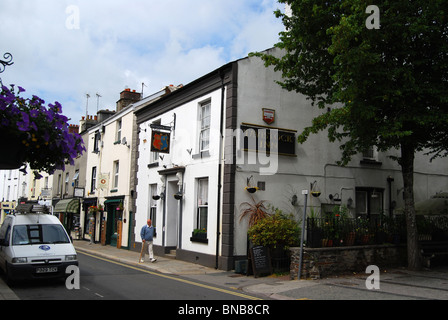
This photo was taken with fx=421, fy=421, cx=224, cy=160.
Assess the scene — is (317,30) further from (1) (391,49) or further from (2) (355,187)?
(2) (355,187)

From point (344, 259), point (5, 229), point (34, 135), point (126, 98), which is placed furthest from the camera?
point (126, 98)

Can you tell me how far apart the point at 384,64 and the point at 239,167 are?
5964 mm

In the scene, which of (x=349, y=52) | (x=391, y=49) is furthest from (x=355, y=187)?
(x=349, y=52)

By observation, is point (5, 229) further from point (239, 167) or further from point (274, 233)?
point (274, 233)

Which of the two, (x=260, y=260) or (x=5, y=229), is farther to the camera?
(x=260, y=260)

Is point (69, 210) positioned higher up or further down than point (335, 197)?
further down

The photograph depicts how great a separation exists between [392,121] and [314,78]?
313cm

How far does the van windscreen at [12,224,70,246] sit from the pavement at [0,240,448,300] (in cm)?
122

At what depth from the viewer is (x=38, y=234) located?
11727mm

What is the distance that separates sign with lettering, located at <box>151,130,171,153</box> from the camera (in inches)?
720

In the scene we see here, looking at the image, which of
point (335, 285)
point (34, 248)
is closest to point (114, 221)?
point (34, 248)

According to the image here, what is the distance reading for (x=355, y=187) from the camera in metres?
18.1

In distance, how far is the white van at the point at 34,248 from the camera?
415 inches

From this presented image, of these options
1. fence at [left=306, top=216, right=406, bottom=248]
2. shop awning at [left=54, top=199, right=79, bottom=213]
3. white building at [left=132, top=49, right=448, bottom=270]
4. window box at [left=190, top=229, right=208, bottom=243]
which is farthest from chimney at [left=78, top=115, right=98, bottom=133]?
fence at [left=306, top=216, right=406, bottom=248]
